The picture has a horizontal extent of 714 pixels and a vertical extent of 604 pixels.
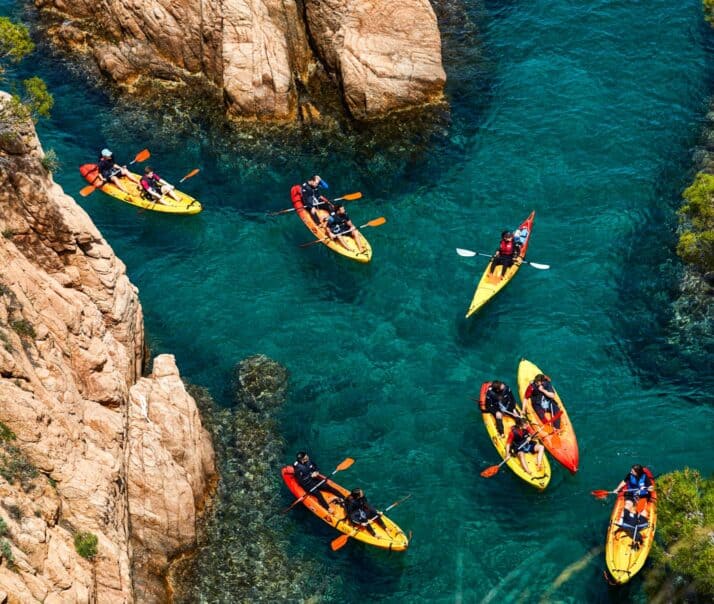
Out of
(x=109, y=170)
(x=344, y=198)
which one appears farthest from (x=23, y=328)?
(x=344, y=198)

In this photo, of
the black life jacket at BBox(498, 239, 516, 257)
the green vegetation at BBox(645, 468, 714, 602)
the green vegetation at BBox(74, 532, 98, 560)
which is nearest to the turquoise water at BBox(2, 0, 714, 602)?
the black life jacket at BBox(498, 239, 516, 257)

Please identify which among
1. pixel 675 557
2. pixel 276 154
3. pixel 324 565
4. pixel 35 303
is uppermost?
pixel 35 303

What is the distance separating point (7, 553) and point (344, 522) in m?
10.5

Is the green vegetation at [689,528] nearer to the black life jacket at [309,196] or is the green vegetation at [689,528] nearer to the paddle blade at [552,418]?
the paddle blade at [552,418]

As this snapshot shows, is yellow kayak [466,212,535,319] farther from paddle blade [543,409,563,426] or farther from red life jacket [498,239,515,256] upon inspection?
paddle blade [543,409,563,426]

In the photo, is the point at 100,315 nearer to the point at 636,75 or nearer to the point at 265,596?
the point at 265,596

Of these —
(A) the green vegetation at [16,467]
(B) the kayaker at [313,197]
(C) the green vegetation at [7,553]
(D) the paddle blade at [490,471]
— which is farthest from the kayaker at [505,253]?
(C) the green vegetation at [7,553]

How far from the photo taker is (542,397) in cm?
2869

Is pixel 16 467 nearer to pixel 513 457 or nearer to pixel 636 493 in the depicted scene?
pixel 513 457

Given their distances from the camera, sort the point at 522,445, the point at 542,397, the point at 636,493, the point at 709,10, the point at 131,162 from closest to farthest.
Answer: the point at 636,493 → the point at 522,445 → the point at 542,397 → the point at 131,162 → the point at 709,10

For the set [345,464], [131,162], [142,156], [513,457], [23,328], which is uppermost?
[23,328]

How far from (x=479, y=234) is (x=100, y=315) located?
14777 millimetres

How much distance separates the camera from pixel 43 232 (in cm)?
2462

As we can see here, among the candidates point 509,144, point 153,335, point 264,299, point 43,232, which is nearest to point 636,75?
point 509,144
